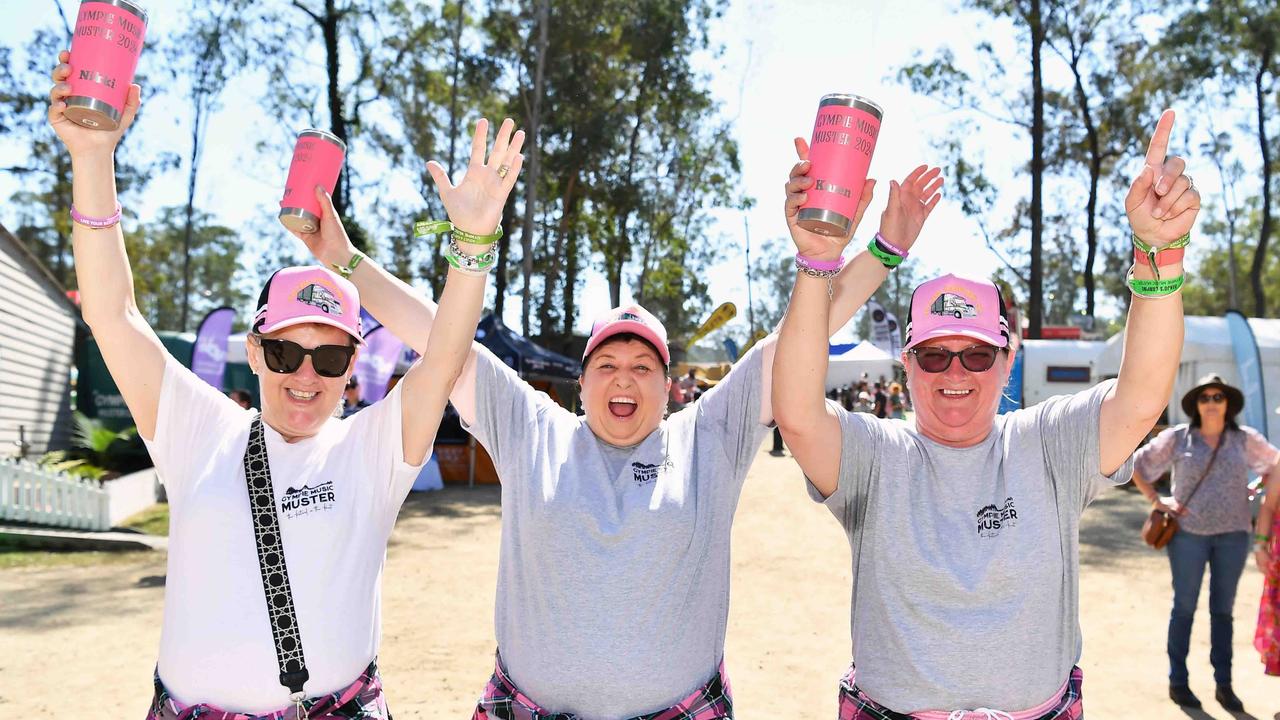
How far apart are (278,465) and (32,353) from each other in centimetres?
1512

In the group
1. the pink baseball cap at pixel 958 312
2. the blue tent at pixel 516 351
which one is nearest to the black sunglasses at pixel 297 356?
the pink baseball cap at pixel 958 312

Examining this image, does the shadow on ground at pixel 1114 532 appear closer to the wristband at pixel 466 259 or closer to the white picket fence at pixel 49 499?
the wristband at pixel 466 259

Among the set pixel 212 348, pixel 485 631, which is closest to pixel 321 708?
pixel 485 631

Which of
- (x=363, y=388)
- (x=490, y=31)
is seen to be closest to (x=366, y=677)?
(x=363, y=388)

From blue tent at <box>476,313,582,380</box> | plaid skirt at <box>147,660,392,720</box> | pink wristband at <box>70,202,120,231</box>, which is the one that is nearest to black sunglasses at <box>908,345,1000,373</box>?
plaid skirt at <box>147,660,392,720</box>

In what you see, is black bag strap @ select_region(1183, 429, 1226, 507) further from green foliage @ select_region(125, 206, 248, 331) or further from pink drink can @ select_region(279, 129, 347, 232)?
green foliage @ select_region(125, 206, 248, 331)

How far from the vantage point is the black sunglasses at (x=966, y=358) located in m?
2.44

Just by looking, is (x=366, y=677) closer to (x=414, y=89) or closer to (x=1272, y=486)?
(x=1272, y=486)

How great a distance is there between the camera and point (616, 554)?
7.74 feet

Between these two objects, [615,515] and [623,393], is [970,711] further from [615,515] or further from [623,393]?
[623,393]

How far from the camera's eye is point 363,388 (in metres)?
12.5

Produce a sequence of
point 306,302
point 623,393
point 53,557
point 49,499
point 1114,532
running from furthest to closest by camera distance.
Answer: point 1114,532, point 49,499, point 53,557, point 623,393, point 306,302

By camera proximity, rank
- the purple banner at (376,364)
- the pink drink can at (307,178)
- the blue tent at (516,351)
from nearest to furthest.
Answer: the pink drink can at (307,178) < the purple banner at (376,364) < the blue tent at (516,351)

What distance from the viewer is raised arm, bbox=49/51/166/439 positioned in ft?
7.48
